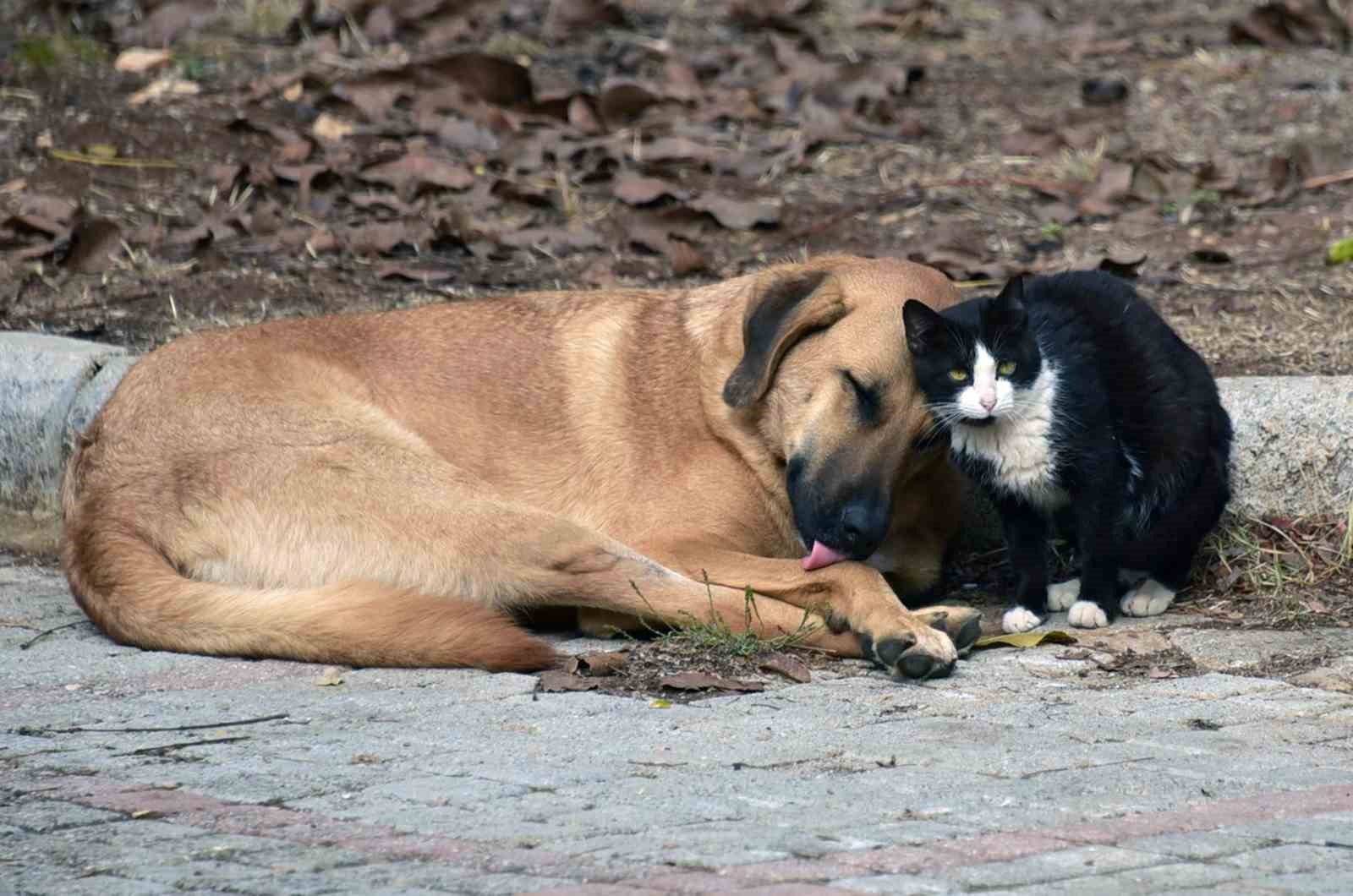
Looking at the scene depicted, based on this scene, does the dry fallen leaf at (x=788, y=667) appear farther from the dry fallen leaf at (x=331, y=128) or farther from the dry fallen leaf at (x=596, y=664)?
the dry fallen leaf at (x=331, y=128)

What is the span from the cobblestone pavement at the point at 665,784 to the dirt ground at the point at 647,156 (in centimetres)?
156

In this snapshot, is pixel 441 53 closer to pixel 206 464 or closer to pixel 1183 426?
pixel 206 464

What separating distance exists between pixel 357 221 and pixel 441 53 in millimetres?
2122

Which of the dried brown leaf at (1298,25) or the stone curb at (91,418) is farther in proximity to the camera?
the dried brown leaf at (1298,25)

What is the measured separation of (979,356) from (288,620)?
1.86 meters

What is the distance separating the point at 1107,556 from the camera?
4578 millimetres

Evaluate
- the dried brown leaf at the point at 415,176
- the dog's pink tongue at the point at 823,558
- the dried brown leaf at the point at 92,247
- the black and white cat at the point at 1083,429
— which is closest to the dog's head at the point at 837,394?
the dog's pink tongue at the point at 823,558

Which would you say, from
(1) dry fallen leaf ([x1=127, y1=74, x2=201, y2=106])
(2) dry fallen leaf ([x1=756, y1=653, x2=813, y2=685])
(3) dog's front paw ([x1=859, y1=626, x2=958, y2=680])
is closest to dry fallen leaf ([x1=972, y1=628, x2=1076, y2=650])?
(3) dog's front paw ([x1=859, y1=626, x2=958, y2=680])

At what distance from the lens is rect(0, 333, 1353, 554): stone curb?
495 centimetres

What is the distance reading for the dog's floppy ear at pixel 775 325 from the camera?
15.8 ft

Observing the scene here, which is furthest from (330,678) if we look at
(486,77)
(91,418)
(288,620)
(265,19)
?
(265,19)

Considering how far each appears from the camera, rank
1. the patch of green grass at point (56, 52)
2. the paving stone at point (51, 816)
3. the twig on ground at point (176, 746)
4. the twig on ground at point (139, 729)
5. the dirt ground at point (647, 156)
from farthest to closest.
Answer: the patch of green grass at point (56, 52) → the dirt ground at point (647, 156) → the twig on ground at point (139, 729) → the twig on ground at point (176, 746) → the paving stone at point (51, 816)

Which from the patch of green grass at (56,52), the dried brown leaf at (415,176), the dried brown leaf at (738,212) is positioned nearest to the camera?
the dried brown leaf at (738,212)

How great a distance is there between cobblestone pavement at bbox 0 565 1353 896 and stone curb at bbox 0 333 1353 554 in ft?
3.91
